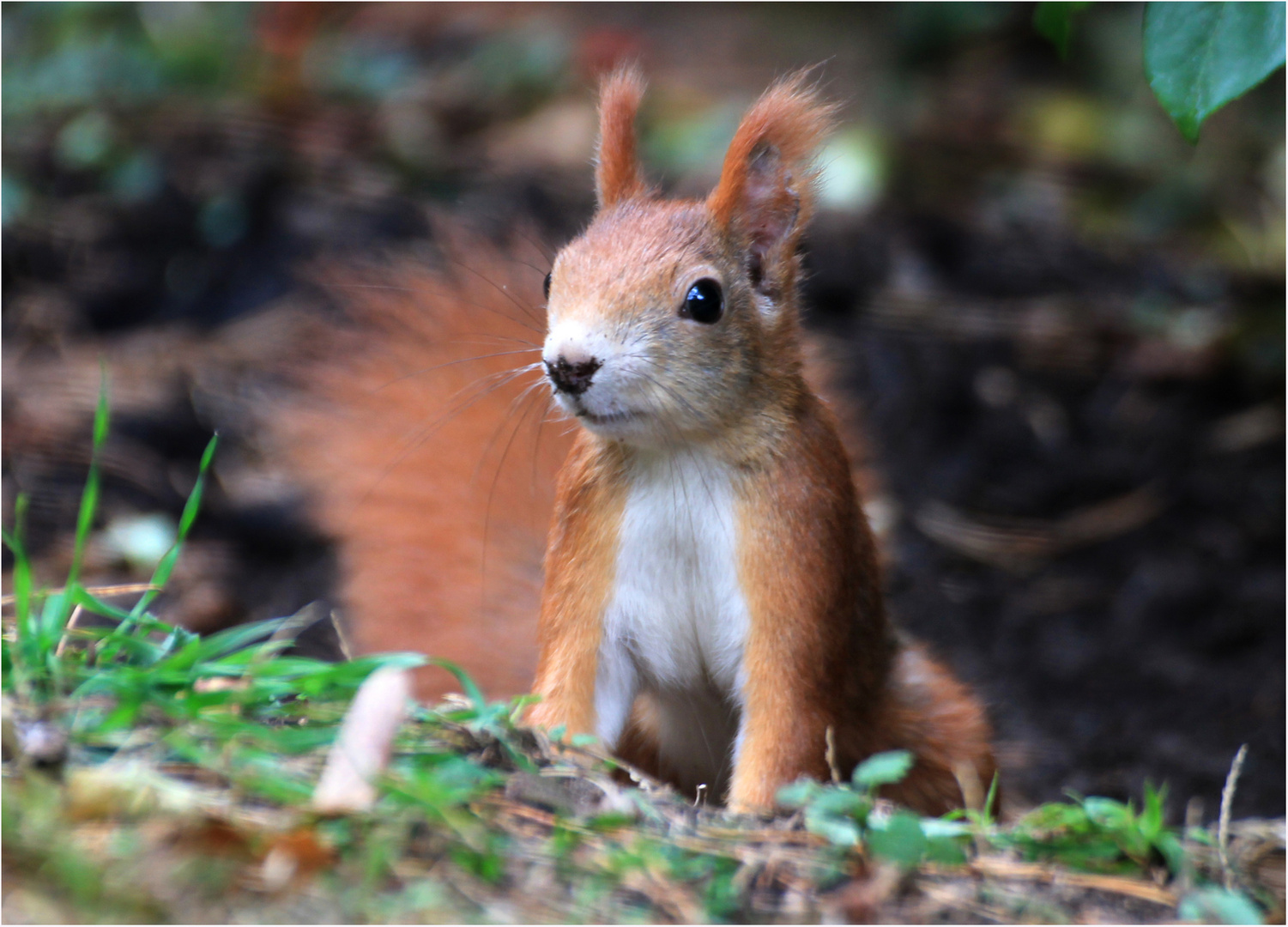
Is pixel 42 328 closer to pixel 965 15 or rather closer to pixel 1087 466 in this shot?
pixel 1087 466

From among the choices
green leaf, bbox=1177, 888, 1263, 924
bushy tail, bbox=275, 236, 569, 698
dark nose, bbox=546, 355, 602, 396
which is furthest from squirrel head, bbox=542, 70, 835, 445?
green leaf, bbox=1177, 888, 1263, 924

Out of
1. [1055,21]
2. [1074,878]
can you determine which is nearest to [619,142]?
[1055,21]

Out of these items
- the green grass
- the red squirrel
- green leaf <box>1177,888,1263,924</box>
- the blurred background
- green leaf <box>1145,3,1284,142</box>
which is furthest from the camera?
the blurred background

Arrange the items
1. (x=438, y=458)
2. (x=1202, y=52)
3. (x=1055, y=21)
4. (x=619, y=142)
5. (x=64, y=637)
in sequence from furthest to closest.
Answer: (x=438, y=458) < (x=619, y=142) < (x=1055, y=21) < (x=1202, y=52) < (x=64, y=637)

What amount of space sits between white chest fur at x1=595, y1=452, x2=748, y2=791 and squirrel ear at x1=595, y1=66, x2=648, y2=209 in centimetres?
45

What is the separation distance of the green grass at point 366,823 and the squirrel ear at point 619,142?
82 centimetres

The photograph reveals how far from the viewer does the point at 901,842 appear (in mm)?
1372

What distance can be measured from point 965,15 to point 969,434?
6.09 ft

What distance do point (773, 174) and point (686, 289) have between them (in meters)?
0.29

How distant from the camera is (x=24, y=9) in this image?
457 cm

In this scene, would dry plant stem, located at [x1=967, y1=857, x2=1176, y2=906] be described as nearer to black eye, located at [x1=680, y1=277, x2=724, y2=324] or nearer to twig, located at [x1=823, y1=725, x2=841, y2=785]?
twig, located at [x1=823, y1=725, x2=841, y2=785]

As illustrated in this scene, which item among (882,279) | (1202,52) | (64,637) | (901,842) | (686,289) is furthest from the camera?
(882,279)

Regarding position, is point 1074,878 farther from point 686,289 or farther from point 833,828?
point 686,289

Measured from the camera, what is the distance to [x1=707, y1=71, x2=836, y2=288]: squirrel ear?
1.88 metres
